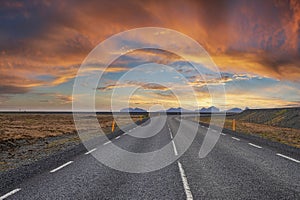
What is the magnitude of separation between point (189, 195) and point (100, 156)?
548cm

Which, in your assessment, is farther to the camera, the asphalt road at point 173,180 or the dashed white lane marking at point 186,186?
the asphalt road at point 173,180

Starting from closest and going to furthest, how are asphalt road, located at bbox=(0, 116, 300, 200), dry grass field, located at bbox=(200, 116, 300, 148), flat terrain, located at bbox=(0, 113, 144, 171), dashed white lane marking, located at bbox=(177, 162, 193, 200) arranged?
dashed white lane marking, located at bbox=(177, 162, 193, 200)
asphalt road, located at bbox=(0, 116, 300, 200)
flat terrain, located at bbox=(0, 113, 144, 171)
dry grass field, located at bbox=(200, 116, 300, 148)

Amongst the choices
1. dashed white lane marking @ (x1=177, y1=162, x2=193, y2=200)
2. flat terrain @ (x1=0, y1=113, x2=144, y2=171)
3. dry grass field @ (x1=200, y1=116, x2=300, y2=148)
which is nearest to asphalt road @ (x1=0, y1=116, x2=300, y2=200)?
dashed white lane marking @ (x1=177, y1=162, x2=193, y2=200)

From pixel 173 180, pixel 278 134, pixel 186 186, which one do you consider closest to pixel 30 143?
pixel 173 180

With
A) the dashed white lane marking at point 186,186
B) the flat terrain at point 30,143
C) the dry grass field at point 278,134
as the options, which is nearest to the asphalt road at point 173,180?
the dashed white lane marking at point 186,186

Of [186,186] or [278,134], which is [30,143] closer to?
[186,186]

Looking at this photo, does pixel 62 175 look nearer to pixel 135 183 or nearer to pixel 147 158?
pixel 135 183

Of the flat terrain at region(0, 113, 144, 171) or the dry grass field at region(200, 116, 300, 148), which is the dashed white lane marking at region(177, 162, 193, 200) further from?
the dry grass field at region(200, 116, 300, 148)

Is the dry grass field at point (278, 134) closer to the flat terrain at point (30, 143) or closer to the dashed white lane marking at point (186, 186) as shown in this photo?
the dashed white lane marking at point (186, 186)

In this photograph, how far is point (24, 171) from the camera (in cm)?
745

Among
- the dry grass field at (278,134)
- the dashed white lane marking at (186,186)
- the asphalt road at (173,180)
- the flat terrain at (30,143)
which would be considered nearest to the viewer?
the dashed white lane marking at (186,186)

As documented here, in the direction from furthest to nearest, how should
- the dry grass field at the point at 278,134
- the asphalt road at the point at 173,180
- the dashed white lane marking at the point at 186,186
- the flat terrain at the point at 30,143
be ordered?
the dry grass field at the point at 278,134 → the flat terrain at the point at 30,143 → the asphalt road at the point at 173,180 → the dashed white lane marking at the point at 186,186

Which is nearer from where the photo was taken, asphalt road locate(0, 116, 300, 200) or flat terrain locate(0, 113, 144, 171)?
asphalt road locate(0, 116, 300, 200)

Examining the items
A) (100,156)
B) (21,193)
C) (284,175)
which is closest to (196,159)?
(284,175)
